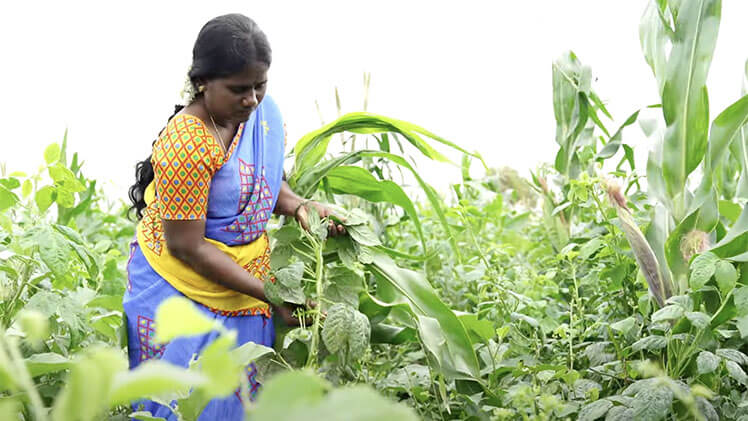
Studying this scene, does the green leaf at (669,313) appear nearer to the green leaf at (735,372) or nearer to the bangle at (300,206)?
the green leaf at (735,372)

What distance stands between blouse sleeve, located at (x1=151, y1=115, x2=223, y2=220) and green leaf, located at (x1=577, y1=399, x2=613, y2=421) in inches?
33.9

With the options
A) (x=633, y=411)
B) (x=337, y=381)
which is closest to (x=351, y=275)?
(x=337, y=381)

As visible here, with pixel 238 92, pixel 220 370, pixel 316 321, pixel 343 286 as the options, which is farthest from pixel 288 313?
pixel 220 370

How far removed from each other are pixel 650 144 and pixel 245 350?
1.38 metres

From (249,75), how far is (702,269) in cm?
100

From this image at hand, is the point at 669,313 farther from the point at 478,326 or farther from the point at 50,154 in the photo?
the point at 50,154

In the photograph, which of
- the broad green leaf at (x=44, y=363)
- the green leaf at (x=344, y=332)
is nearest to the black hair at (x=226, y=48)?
the green leaf at (x=344, y=332)

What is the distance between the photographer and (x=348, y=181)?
6.96ft

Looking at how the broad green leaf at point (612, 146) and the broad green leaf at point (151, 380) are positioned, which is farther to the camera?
the broad green leaf at point (612, 146)

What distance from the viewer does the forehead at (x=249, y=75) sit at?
1.61 metres

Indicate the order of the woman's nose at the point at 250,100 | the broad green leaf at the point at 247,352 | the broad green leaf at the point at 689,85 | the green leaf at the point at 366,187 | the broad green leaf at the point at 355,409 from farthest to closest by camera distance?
the green leaf at the point at 366,187 → the broad green leaf at the point at 689,85 → the woman's nose at the point at 250,100 → the broad green leaf at the point at 247,352 → the broad green leaf at the point at 355,409

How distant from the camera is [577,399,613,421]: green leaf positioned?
1.48 meters

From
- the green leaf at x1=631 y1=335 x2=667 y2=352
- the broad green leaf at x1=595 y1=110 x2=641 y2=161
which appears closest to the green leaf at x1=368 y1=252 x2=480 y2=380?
the green leaf at x1=631 y1=335 x2=667 y2=352

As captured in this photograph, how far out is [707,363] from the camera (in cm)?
148
